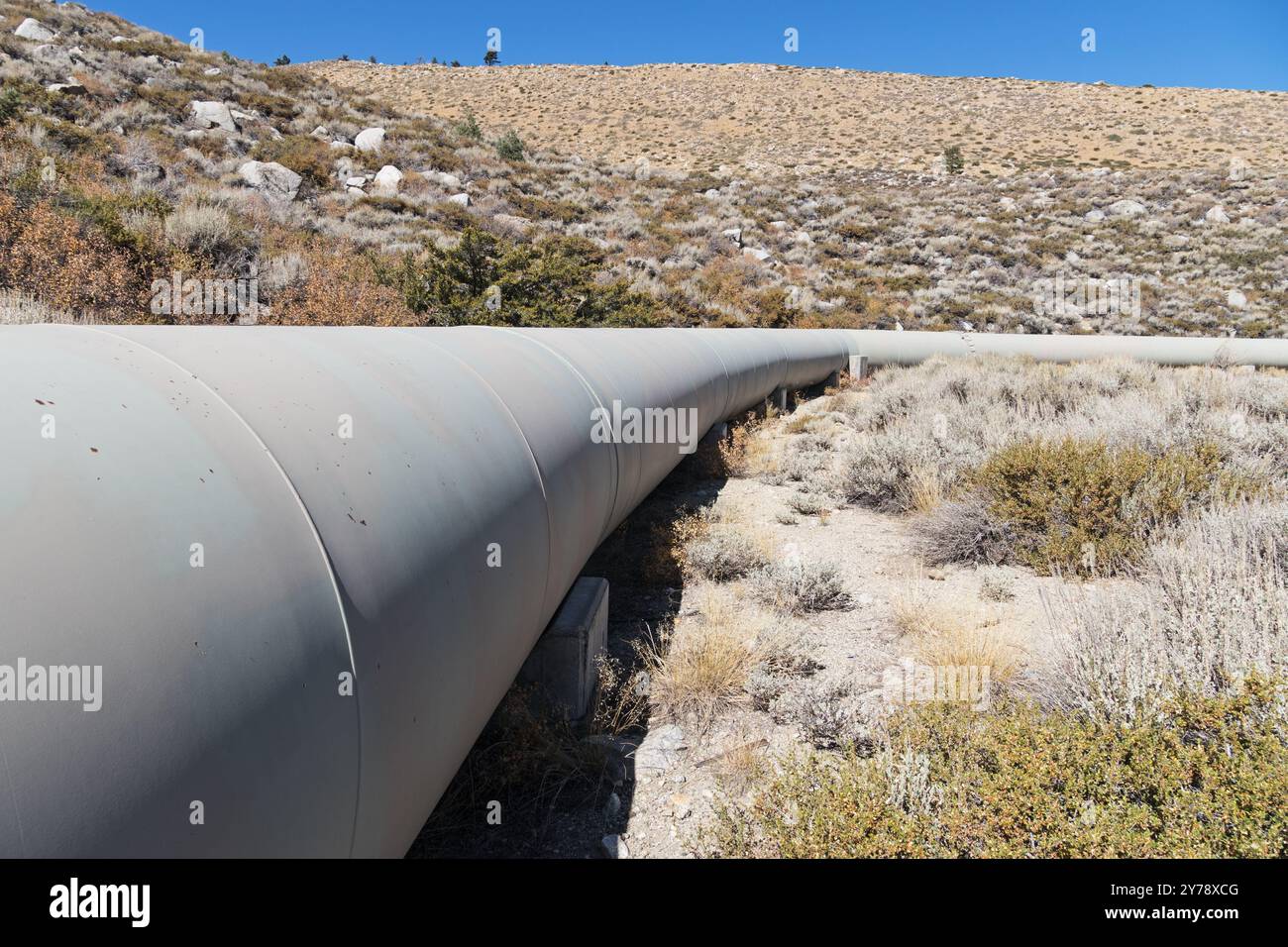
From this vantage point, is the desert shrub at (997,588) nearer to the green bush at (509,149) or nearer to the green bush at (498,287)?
the green bush at (498,287)

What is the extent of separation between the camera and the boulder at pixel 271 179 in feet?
55.6

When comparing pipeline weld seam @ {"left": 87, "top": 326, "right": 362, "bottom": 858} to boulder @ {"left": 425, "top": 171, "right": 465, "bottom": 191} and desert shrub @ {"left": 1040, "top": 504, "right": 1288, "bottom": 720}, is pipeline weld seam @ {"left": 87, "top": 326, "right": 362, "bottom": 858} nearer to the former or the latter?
desert shrub @ {"left": 1040, "top": 504, "right": 1288, "bottom": 720}

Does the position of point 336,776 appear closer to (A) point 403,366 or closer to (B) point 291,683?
(B) point 291,683

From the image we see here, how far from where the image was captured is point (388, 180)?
20766 millimetres

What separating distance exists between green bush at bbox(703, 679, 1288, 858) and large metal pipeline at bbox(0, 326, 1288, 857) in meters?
1.20


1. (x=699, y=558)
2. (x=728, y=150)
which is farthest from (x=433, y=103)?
(x=699, y=558)

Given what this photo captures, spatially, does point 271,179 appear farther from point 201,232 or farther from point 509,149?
point 509,149

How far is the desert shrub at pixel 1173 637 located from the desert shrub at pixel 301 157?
810 inches

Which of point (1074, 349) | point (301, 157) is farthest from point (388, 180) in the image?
point (1074, 349)

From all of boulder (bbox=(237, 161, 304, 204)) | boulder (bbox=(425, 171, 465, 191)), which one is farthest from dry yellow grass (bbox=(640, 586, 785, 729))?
boulder (bbox=(425, 171, 465, 191))

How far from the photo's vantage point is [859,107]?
58.6 m

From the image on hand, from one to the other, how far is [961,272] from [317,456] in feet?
93.0

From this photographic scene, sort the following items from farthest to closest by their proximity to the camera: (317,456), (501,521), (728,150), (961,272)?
(728,150) → (961,272) → (501,521) → (317,456)

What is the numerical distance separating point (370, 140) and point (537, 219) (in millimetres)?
6044
